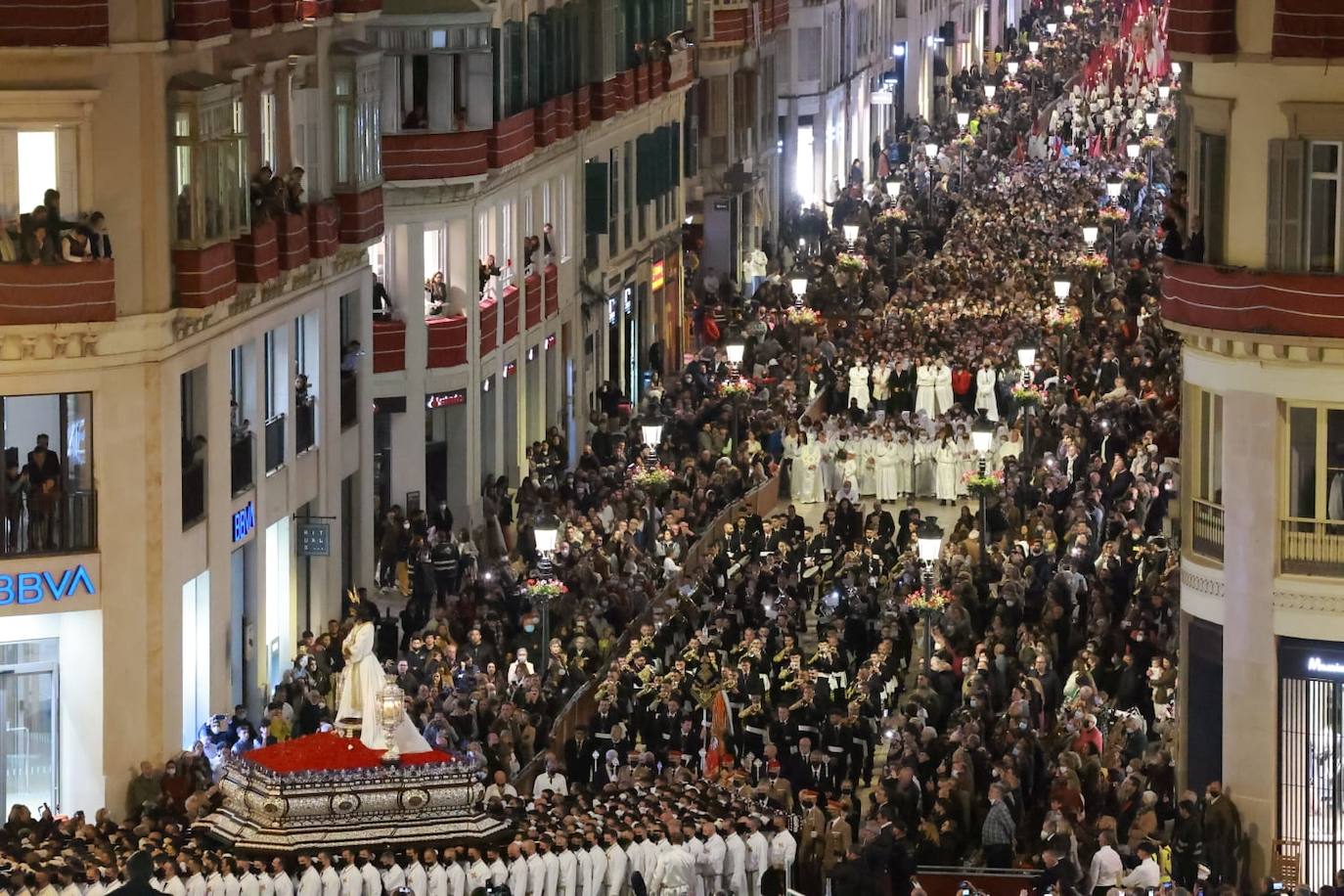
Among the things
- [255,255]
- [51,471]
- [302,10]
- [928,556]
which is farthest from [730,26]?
[51,471]

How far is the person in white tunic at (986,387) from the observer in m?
79.8

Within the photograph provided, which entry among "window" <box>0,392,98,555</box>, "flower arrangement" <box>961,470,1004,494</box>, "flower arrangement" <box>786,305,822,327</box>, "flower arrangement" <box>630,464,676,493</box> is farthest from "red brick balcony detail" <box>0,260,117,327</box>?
"flower arrangement" <box>786,305,822,327</box>

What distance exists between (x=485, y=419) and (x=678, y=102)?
25716mm

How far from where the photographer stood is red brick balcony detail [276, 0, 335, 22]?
59500 mm

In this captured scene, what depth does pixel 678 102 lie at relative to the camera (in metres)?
98.9

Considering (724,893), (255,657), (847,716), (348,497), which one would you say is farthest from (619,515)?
(724,893)

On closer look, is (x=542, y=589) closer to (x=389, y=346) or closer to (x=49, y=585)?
(x=49, y=585)

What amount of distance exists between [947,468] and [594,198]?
1452cm

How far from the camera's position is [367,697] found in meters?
46.0

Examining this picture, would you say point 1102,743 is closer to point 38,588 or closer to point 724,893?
point 724,893

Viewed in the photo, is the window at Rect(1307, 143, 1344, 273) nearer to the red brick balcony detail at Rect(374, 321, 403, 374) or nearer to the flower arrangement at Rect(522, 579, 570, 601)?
the flower arrangement at Rect(522, 579, 570, 601)

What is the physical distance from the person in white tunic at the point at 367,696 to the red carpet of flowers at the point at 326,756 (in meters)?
0.16

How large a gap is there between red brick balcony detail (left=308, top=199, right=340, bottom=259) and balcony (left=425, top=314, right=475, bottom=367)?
28.2 feet

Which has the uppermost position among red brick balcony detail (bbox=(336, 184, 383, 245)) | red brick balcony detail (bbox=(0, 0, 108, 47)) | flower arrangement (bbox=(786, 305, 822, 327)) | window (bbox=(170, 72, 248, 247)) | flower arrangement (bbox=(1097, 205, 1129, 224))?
red brick balcony detail (bbox=(0, 0, 108, 47))
